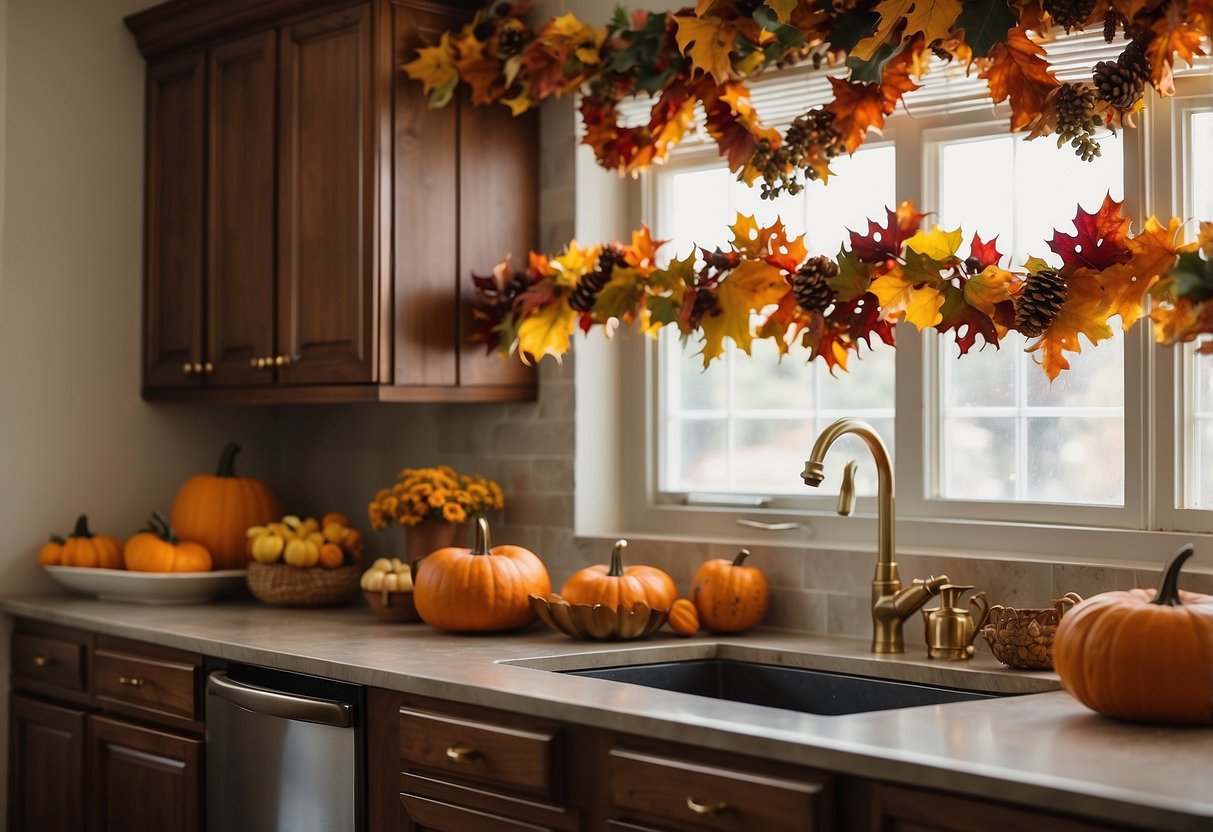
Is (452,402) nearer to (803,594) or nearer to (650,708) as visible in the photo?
(803,594)

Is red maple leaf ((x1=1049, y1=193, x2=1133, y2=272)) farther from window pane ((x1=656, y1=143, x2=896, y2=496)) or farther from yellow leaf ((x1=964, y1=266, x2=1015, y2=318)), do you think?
Result: window pane ((x1=656, y1=143, x2=896, y2=496))

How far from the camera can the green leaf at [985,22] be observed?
230 cm

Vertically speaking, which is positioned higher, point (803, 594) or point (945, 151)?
point (945, 151)

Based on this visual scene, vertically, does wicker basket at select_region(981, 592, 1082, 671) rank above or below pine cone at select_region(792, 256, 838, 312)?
below

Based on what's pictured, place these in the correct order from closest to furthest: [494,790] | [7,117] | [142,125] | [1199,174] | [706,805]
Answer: [706,805] < [494,790] < [1199,174] < [7,117] < [142,125]

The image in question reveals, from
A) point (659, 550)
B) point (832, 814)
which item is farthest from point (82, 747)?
point (832, 814)

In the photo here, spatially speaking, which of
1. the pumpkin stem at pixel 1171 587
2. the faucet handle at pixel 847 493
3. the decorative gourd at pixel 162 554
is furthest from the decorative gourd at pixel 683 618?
the decorative gourd at pixel 162 554

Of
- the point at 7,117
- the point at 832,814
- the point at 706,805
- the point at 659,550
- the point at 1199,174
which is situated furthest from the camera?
the point at 7,117

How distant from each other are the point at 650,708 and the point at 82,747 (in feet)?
5.83

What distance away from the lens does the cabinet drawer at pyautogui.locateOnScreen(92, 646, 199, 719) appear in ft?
9.74

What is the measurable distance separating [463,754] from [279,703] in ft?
1.64

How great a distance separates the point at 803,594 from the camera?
293cm

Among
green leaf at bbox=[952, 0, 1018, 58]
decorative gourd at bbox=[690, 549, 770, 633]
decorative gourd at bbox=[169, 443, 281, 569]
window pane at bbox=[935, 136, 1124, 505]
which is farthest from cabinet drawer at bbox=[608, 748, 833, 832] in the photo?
decorative gourd at bbox=[169, 443, 281, 569]

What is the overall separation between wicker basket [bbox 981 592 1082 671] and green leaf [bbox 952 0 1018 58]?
35.1 inches
